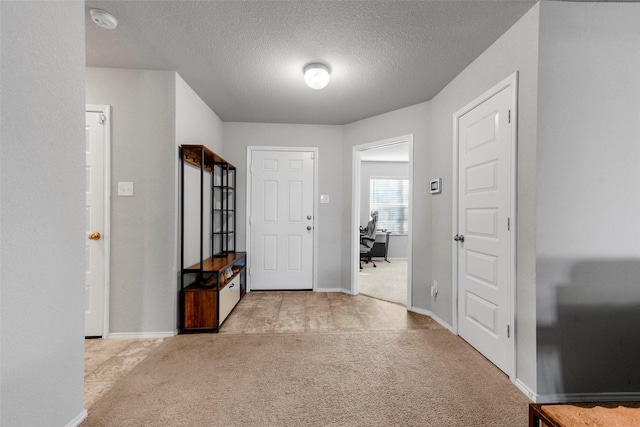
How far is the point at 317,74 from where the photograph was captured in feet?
7.75

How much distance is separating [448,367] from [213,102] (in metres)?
3.49

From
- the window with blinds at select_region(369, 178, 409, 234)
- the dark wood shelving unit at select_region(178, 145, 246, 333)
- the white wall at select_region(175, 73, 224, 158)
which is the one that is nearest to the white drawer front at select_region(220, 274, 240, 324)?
the dark wood shelving unit at select_region(178, 145, 246, 333)

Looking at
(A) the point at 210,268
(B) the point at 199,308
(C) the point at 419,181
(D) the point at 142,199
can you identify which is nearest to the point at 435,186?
(C) the point at 419,181

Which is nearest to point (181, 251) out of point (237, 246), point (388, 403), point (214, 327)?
point (214, 327)

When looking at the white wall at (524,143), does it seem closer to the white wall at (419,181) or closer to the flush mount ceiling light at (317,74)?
the white wall at (419,181)

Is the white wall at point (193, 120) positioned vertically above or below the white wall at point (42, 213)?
above

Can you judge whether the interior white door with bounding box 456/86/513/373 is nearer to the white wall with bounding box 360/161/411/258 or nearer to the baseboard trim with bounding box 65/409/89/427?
the baseboard trim with bounding box 65/409/89/427

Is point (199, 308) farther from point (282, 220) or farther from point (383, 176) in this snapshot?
point (383, 176)

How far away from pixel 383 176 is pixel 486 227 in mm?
4822

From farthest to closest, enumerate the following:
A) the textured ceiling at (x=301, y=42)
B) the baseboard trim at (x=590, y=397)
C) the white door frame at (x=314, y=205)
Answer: the white door frame at (x=314, y=205), the textured ceiling at (x=301, y=42), the baseboard trim at (x=590, y=397)

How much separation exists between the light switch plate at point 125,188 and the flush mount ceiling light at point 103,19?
3.94ft

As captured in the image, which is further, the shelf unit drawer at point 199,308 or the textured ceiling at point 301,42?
the shelf unit drawer at point 199,308

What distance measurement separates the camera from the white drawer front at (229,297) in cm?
271

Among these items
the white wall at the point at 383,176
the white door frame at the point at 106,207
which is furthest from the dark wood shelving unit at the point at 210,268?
the white wall at the point at 383,176
